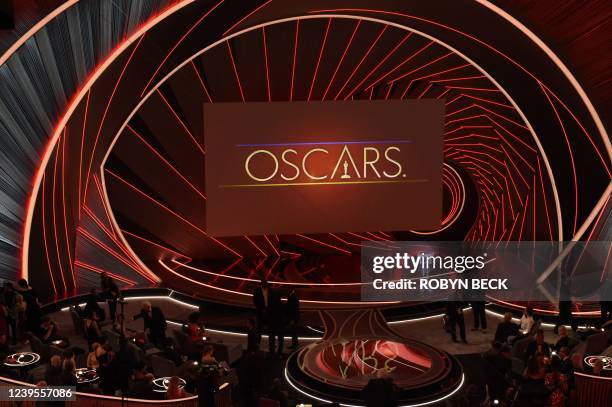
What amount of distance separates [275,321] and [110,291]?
2765 mm

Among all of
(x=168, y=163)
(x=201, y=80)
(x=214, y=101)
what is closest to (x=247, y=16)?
(x=201, y=80)

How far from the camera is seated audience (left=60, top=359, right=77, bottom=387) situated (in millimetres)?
6879

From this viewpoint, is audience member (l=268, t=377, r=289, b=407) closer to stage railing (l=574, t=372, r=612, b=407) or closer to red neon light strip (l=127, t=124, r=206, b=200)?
stage railing (l=574, t=372, r=612, b=407)

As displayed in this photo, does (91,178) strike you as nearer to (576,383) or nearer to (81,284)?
(81,284)

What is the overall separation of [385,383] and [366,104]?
668 cm

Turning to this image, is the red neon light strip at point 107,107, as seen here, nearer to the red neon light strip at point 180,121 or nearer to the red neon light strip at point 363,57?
the red neon light strip at point 180,121

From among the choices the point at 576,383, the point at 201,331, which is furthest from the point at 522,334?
the point at 201,331

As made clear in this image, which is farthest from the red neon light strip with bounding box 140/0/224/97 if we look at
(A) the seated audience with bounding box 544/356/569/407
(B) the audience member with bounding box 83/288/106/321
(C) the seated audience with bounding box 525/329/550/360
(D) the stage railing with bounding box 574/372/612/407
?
(D) the stage railing with bounding box 574/372/612/407

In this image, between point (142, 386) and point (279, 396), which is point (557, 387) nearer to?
point (279, 396)

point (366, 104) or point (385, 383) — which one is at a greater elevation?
point (366, 104)

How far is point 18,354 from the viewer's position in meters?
8.22

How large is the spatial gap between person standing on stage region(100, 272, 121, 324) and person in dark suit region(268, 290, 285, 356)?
2.46 metres

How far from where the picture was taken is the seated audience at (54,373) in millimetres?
6926

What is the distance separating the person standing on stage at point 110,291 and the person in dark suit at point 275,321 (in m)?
2.46
